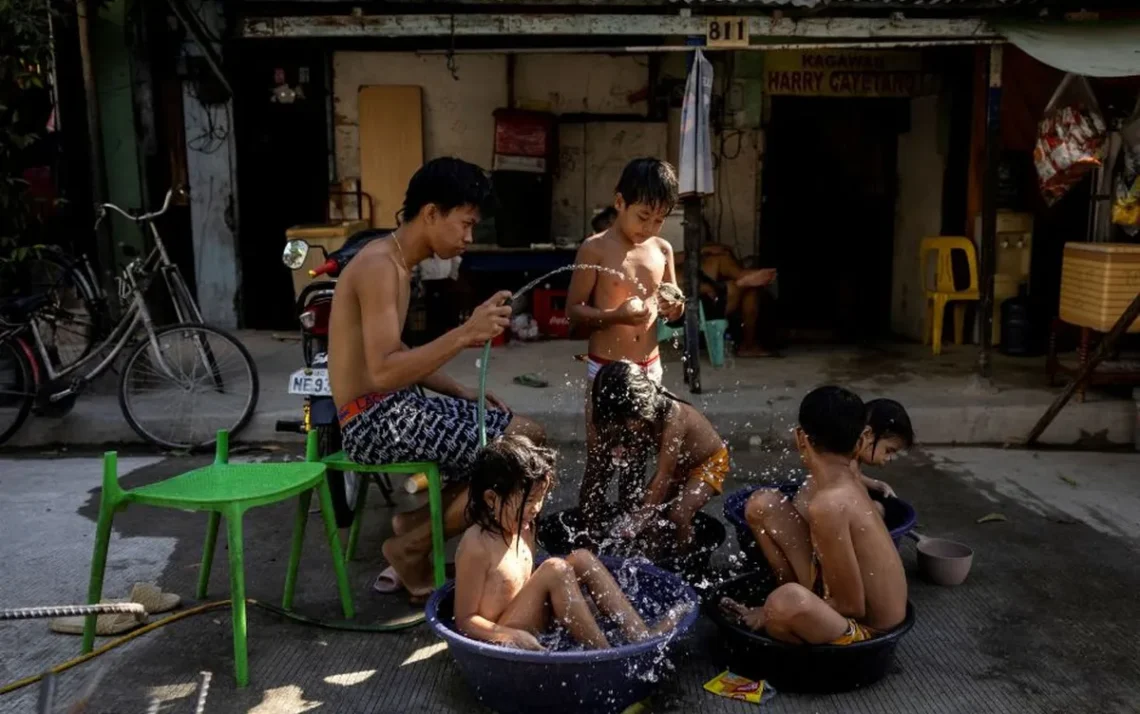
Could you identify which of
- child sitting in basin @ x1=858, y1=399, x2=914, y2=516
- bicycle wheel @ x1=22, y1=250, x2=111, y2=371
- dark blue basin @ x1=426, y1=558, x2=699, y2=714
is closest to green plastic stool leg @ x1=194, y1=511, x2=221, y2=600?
dark blue basin @ x1=426, y1=558, x2=699, y2=714

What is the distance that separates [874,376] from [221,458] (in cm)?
538

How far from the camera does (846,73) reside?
951 cm

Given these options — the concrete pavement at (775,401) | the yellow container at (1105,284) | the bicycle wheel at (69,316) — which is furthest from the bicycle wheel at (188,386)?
the yellow container at (1105,284)

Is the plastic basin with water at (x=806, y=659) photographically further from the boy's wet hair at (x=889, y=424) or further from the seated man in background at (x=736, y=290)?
the seated man in background at (x=736, y=290)

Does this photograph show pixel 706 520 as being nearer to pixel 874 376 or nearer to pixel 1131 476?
pixel 1131 476

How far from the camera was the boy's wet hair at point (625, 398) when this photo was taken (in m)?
4.12

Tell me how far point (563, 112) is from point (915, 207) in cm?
362

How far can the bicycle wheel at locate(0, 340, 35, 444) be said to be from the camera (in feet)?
21.0

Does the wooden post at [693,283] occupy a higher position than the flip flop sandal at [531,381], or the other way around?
the wooden post at [693,283]

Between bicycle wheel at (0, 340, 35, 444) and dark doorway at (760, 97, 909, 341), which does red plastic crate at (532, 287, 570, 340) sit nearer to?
dark doorway at (760, 97, 909, 341)

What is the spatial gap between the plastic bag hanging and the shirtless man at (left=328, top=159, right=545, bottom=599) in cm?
517

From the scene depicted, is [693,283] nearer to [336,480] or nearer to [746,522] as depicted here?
[336,480]

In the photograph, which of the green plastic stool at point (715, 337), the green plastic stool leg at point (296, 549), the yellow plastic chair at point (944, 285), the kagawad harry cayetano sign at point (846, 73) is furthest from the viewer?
the kagawad harry cayetano sign at point (846, 73)

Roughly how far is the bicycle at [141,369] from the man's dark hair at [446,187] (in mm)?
2924
